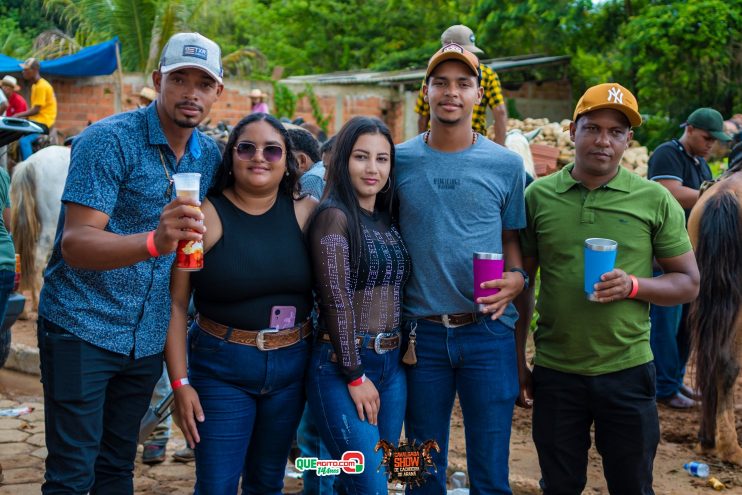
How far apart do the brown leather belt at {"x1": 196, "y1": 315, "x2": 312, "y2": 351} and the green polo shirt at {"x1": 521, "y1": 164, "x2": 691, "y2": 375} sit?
1106 mm

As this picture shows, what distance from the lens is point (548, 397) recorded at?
330 centimetres

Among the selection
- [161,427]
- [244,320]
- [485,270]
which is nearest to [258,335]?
[244,320]

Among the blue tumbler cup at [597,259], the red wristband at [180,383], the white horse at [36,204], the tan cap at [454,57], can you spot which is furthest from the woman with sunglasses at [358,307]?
the white horse at [36,204]

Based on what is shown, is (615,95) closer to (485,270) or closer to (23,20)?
(485,270)

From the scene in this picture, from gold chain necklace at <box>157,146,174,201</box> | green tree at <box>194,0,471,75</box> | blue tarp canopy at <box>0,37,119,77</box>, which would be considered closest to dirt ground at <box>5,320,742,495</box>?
gold chain necklace at <box>157,146,174,201</box>

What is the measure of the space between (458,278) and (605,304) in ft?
1.99

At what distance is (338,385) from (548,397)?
93cm

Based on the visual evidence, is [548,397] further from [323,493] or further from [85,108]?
[85,108]

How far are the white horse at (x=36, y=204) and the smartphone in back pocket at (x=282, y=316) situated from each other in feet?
18.0

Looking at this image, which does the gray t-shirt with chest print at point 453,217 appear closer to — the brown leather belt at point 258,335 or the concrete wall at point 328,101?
the brown leather belt at point 258,335

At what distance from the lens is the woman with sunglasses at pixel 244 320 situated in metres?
3.00

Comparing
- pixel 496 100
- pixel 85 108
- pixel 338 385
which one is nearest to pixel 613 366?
pixel 338 385

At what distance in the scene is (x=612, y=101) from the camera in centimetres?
317

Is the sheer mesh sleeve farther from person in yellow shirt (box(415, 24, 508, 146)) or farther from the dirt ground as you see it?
person in yellow shirt (box(415, 24, 508, 146))
